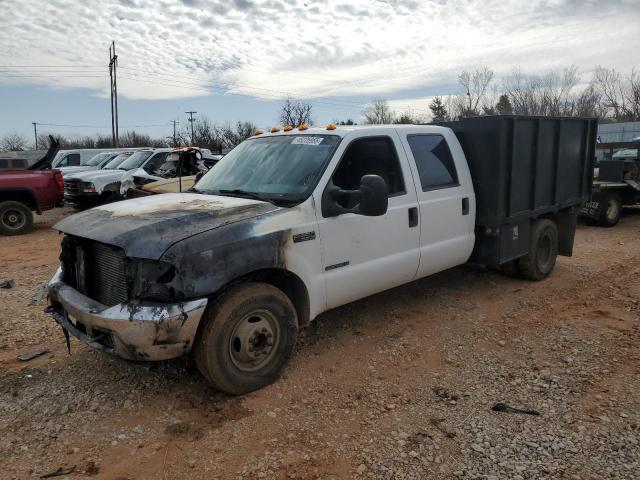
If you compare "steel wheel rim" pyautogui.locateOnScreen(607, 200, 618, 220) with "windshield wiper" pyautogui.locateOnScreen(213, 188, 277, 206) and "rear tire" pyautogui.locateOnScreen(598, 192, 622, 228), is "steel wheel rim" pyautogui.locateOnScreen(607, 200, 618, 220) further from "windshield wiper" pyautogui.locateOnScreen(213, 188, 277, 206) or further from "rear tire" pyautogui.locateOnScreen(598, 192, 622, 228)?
"windshield wiper" pyautogui.locateOnScreen(213, 188, 277, 206)

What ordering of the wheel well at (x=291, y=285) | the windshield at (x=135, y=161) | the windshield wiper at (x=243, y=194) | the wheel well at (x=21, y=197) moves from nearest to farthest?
the wheel well at (x=291, y=285)
the windshield wiper at (x=243, y=194)
the wheel well at (x=21, y=197)
the windshield at (x=135, y=161)

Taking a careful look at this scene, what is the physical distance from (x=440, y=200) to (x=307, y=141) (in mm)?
1452

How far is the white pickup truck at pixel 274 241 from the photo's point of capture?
326 cm

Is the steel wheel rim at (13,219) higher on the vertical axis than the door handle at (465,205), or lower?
lower

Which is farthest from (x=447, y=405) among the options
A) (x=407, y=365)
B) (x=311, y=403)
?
(x=311, y=403)

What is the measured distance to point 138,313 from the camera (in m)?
3.19

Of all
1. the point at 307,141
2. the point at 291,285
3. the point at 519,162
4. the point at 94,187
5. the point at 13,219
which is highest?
the point at 307,141

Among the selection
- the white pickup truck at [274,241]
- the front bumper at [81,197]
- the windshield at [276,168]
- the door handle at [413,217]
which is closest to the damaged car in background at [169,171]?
the front bumper at [81,197]

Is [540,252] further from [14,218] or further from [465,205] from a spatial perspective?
[14,218]

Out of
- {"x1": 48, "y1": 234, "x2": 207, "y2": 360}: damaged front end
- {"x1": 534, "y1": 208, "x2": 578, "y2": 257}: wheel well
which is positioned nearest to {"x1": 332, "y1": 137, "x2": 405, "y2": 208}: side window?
{"x1": 48, "y1": 234, "x2": 207, "y2": 360}: damaged front end

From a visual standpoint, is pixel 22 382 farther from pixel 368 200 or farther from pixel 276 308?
pixel 368 200

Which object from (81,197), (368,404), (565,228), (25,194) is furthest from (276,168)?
(81,197)

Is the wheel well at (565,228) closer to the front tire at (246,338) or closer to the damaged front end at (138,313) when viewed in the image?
the front tire at (246,338)

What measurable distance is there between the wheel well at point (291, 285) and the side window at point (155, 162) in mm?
10623
